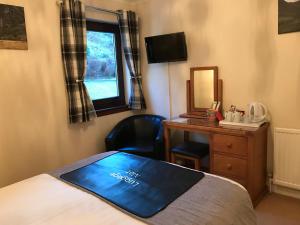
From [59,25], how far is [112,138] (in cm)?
146

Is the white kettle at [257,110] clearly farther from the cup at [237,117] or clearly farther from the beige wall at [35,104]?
the beige wall at [35,104]

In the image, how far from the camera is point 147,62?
369 centimetres

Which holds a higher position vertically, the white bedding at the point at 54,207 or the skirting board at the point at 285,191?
the white bedding at the point at 54,207

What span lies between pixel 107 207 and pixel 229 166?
1.50 metres

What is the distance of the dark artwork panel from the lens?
2357mm

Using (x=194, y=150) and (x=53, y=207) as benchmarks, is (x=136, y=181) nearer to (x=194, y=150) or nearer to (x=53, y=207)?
(x=53, y=207)

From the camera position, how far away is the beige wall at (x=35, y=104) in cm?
247

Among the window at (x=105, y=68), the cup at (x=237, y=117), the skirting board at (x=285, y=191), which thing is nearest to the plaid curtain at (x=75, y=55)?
the window at (x=105, y=68)

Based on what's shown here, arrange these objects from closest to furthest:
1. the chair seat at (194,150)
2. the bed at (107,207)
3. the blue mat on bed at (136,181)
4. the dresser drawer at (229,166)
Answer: the bed at (107,207), the blue mat on bed at (136,181), the dresser drawer at (229,166), the chair seat at (194,150)

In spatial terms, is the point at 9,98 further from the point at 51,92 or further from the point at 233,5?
the point at 233,5

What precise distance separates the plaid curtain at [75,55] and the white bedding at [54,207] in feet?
4.24

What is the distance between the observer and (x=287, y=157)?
8.31 feet

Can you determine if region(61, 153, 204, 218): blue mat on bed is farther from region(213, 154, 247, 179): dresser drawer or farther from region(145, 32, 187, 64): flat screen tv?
region(145, 32, 187, 64): flat screen tv

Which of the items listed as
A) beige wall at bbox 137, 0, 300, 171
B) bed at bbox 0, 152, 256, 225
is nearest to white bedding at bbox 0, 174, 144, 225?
bed at bbox 0, 152, 256, 225
